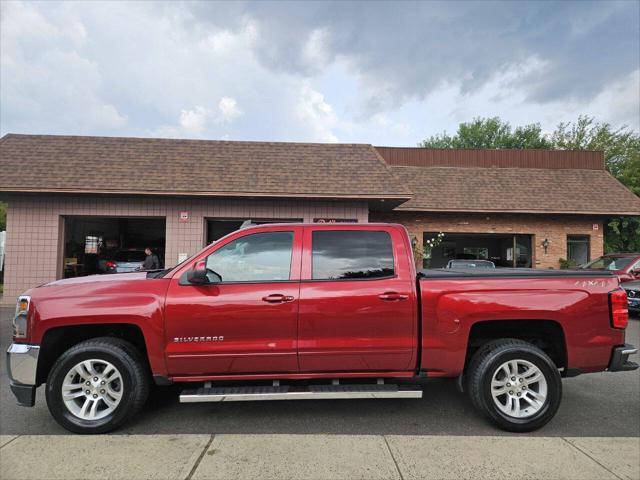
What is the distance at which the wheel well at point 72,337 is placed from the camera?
3.76m

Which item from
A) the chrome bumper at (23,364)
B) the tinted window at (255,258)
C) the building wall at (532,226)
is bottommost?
the chrome bumper at (23,364)

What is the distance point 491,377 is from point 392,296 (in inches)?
45.4

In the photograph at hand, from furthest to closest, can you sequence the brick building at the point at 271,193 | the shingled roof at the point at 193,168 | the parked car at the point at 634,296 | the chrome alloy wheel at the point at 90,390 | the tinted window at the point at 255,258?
the brick building at the point at 271,193 → the shingled roof at the point at 193,168 → the parked car at the point at 634,296 → the tinted window at the point at 255,258 → the chrome alloy wheel at the point at 90,390

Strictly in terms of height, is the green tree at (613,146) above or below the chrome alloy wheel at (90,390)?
above

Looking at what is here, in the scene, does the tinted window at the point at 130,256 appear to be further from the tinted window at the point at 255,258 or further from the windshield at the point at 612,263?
the windshield at the point at 612,263

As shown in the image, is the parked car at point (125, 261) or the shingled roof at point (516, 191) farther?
the shingled roof at point (516, 191)

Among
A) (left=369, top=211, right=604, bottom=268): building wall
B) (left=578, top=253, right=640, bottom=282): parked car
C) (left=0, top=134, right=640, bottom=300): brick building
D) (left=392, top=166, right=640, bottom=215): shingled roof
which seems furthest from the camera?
(left=369, top=211, right=604, bottom=268): building wall

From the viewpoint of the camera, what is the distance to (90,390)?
370 centimetres

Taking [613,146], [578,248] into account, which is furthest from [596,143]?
[578,248]

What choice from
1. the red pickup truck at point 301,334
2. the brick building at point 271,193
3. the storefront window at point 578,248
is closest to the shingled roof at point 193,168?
the brick building at point 271,193

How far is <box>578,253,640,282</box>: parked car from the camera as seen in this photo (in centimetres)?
1132

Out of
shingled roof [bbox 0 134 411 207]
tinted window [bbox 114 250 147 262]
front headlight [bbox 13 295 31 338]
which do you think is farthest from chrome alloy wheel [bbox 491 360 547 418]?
tinted window [bbox 114 250 147 262]

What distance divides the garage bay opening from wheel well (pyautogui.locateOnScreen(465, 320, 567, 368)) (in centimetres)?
1160

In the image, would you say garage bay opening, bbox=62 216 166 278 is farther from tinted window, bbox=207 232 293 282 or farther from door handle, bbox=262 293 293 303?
door handle, bbox=262 293 293 303
